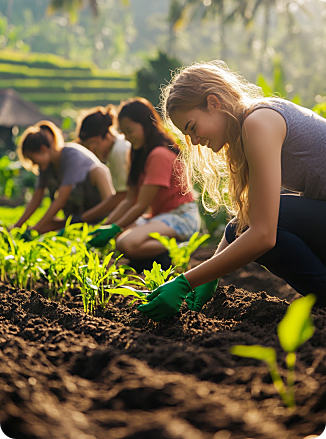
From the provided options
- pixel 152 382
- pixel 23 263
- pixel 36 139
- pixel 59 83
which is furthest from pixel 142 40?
pixel 152 382

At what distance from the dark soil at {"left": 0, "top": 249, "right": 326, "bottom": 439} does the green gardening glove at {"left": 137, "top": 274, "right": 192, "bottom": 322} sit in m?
0.06

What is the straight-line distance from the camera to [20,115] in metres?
12.9

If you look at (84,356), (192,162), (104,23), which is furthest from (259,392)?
(104,23)

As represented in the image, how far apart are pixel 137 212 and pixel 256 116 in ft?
4.82

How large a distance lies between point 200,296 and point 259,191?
570 millimetres

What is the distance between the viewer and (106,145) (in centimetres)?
355

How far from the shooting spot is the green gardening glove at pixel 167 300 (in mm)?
1467

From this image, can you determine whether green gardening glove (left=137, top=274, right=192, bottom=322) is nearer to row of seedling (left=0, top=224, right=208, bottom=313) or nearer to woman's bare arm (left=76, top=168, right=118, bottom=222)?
row of seedling (left=0, top=224, right=208, bottom=313)

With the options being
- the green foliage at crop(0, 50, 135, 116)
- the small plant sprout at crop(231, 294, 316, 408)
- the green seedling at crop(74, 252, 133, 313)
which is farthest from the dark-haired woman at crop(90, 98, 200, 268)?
the green foliage at crop(0, 50, 135, 116)

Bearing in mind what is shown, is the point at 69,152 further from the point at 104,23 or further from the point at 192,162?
the point at 104,23

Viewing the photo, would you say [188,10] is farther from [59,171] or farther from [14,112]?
[59,171]

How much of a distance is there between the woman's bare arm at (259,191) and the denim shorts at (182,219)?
141 centimetres

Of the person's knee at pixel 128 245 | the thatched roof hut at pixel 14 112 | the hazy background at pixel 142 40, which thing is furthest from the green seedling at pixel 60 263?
the hazy background at pixel 142 40

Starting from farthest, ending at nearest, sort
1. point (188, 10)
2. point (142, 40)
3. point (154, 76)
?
1. point (142, 40)
2. point (188, 10)
3. point (154, 76)
